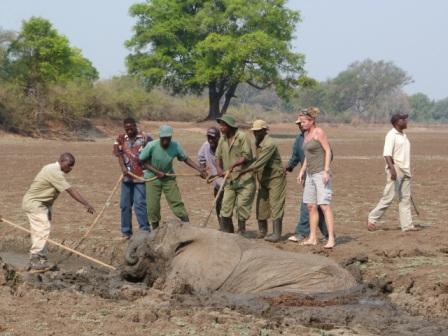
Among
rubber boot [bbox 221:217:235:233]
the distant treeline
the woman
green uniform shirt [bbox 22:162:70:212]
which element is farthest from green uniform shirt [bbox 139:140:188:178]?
the distant treeline

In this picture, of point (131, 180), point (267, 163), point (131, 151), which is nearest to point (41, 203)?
point (131, 180)

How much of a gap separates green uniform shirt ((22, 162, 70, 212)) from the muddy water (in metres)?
0.74

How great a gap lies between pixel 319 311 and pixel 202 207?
6.61 meters

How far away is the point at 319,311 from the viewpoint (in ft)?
22.3

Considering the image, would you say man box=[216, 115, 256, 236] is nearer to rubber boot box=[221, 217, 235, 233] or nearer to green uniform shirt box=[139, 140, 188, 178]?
rubber boot box=[221, 217, 235, 233]

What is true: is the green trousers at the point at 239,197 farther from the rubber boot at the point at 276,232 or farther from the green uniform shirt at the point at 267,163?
the rubber boot at the point at 276,232

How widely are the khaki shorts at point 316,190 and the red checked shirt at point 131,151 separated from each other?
2.07 meters

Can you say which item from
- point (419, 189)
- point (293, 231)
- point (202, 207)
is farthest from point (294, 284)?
point (419, 189)

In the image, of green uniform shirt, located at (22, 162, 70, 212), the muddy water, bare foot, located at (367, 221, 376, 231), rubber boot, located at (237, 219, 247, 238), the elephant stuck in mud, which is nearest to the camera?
the muddy water

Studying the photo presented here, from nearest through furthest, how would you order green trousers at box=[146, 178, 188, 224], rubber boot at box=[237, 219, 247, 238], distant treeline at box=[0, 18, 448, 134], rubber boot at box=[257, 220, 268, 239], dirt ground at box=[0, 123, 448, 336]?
dirt ground at box=[0, 123, 448, 336], green trousers at box=[146, 178, 188, 224], rubber boot at box=[237, 219, 247, 238], rubber boot at box=[257, 220, 268, 239], distant treeline at box=[0, 18, 448, 134]

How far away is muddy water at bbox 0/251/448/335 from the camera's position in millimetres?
6379

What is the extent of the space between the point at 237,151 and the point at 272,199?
730 millimetres

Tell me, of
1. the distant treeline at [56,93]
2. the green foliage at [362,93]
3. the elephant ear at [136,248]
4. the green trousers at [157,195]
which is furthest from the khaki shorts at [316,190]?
the green foliage at [362,93]

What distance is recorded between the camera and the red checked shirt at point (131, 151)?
9.94 metres
